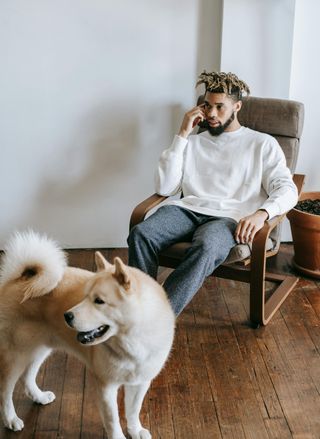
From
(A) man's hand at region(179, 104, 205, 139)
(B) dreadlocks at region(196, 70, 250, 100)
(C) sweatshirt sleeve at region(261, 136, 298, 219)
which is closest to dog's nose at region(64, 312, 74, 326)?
(C) sweatshirt sleeve at region(261, 136, 298, 219)

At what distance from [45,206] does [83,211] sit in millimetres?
223

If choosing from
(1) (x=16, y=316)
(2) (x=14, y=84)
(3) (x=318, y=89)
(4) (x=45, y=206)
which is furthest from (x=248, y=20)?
(1) (x=16, y=316)

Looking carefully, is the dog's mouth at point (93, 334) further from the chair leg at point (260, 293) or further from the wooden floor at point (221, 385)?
the chair leg at point (260, 293)

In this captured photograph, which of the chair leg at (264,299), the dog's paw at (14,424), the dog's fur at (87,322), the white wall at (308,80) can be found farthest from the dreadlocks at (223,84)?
the dog's paw at (14,424)

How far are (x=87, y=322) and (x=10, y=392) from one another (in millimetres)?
518

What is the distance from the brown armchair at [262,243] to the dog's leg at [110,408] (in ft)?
2.96

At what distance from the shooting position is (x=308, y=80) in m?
Answer: 3.49

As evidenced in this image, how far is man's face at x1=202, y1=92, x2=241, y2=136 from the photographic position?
10.0ft

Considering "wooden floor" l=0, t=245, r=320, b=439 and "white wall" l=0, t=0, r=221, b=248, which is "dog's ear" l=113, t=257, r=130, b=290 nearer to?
"wooden floor" l=0, t=245, r=320, b=439

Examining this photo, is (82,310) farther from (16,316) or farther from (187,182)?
(187,182)

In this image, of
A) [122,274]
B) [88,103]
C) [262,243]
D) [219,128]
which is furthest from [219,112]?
[122,274]

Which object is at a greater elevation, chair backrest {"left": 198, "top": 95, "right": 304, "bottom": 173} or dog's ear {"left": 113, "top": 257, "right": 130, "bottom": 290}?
chair backrest {"left": 198, "top": 95, "right": 304, "bottom": 173}

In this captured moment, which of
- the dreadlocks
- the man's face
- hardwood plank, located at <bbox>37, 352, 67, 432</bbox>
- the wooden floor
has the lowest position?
hardwood plank, located at <bbox>37, 352, 67, 432</bbox>

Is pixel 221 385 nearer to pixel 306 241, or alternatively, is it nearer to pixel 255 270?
pixel 255 270
